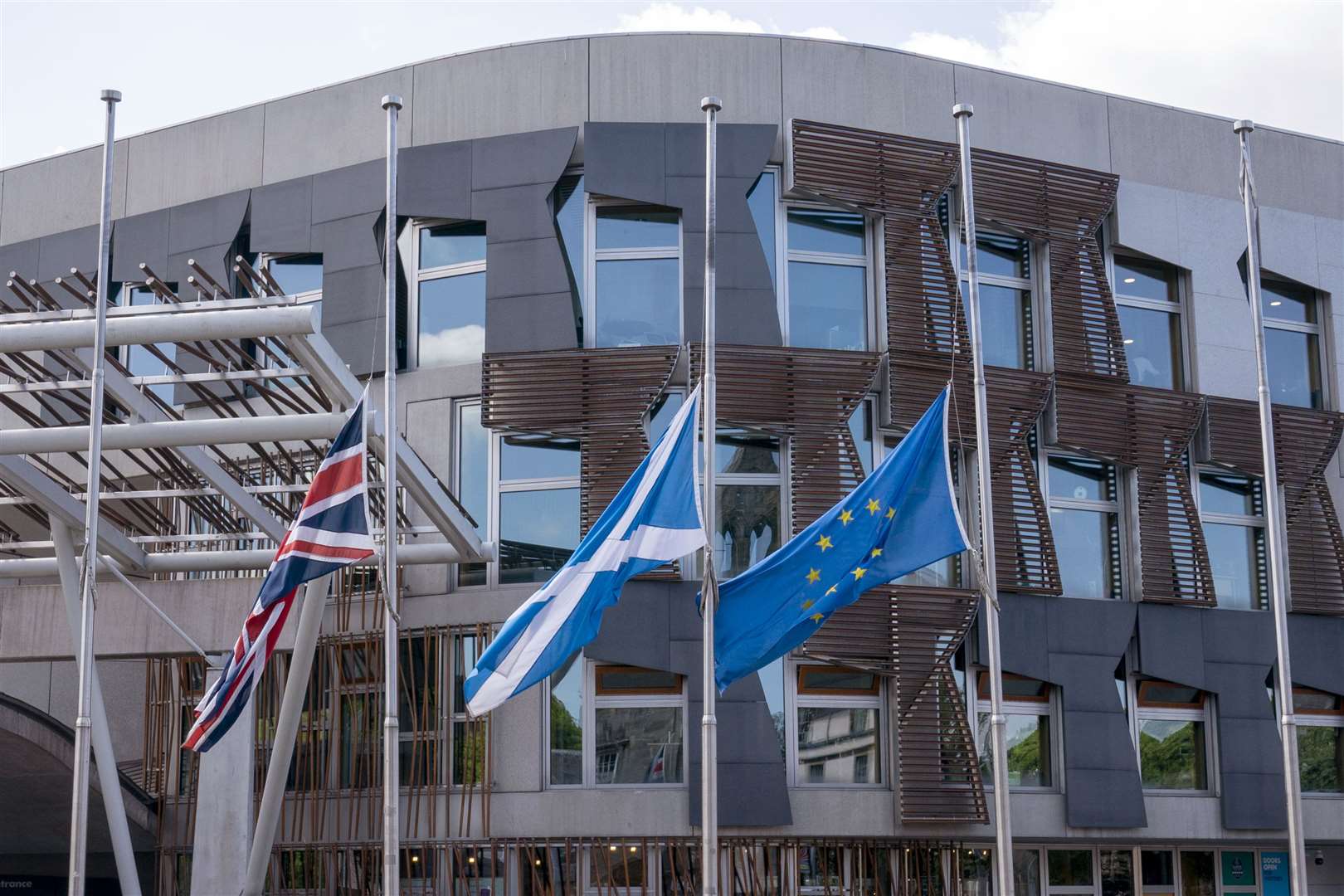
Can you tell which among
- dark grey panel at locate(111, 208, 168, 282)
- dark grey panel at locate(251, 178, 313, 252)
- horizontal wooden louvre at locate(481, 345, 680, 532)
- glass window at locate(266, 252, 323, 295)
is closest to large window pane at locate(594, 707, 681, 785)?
horizontal wooden louvre at locate(481, 345, 680, 532)

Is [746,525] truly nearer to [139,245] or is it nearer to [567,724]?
[567,724]

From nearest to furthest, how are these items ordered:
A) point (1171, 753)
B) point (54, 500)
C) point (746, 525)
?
point (54, 500), point (746, 525), point (1171, 753)

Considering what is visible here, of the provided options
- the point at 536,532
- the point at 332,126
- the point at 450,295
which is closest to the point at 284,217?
the point at 332,126

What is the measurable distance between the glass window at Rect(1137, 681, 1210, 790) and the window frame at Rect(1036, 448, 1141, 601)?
1.42 m

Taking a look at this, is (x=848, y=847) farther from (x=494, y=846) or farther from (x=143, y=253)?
(x=143, y=253)

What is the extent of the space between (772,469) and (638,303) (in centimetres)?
280

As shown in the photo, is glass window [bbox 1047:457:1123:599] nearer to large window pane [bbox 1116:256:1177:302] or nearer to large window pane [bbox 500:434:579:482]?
large window pane [bbox 1116:256:1177:302]

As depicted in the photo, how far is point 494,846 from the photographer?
2028 centimetres

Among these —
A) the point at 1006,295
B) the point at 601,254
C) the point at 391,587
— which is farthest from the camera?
the point at 1006,295

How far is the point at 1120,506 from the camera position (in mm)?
22891

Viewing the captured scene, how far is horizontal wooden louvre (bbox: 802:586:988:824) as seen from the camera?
66.9ft

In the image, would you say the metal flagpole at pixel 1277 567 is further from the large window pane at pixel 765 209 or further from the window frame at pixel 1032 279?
the large window pane at pixel 765 209

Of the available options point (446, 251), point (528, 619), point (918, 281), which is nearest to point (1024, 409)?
point (918, 281)

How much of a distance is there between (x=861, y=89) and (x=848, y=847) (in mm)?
9976
